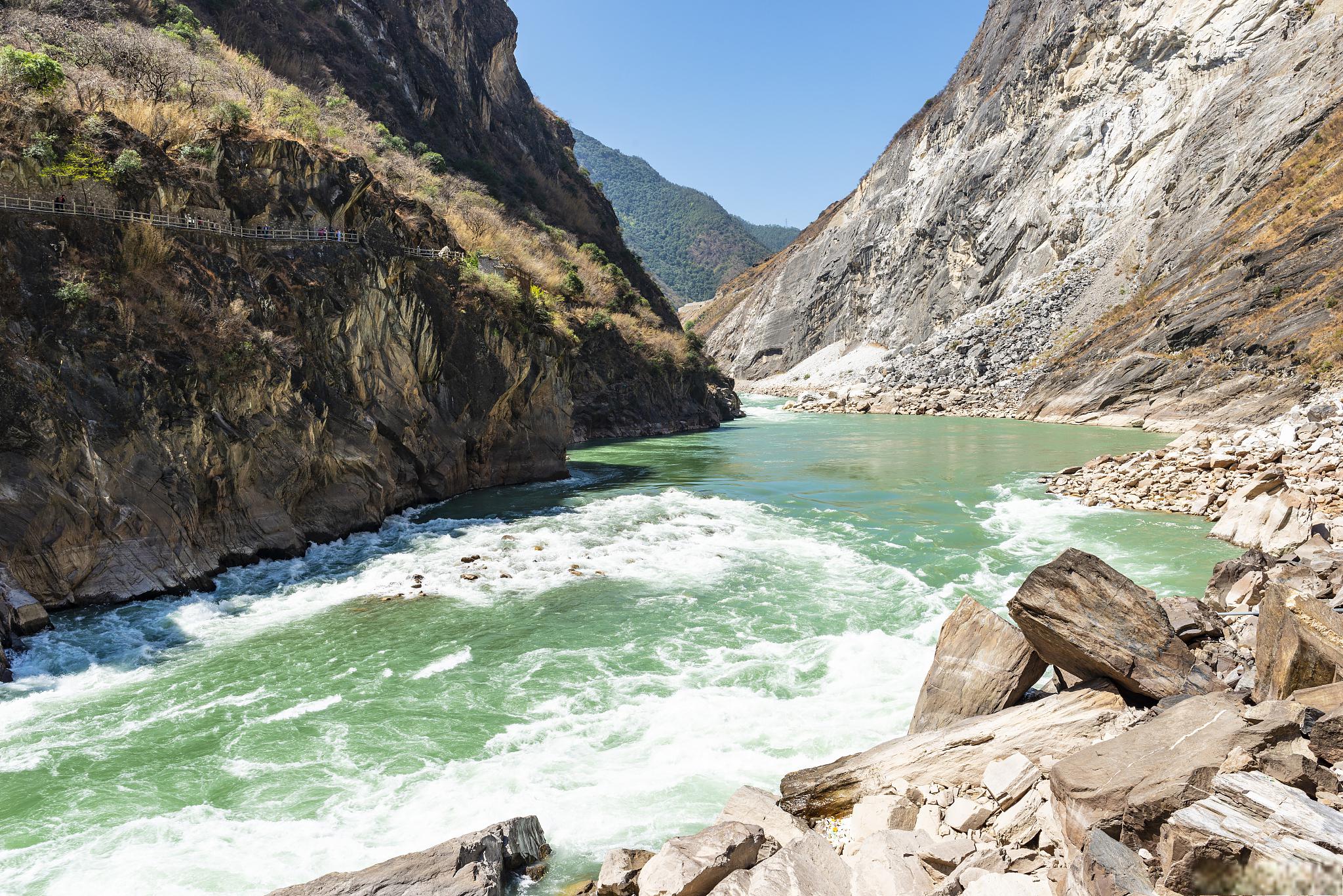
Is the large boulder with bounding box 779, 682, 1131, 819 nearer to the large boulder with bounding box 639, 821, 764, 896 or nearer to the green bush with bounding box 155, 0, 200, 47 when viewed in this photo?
the large boulder with bounding box 639, 821, 764, 896

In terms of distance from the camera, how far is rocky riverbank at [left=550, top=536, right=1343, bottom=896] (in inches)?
139

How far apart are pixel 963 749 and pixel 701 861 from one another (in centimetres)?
250

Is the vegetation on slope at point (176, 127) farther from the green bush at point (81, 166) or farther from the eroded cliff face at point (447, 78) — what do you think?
the eroded cliff face at point (447, 78)

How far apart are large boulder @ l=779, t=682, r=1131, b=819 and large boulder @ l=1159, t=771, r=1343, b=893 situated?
1.93m

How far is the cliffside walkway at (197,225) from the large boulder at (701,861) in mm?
15044

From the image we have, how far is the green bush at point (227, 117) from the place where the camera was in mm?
16406

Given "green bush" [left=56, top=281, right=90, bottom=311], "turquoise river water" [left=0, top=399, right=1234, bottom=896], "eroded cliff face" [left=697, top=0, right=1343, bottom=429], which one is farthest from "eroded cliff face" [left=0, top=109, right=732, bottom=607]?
"eroded cliff face" [left=697, top=0, right=1343, bottom=429]

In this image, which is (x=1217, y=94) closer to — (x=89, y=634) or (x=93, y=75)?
(x=93, y=75)

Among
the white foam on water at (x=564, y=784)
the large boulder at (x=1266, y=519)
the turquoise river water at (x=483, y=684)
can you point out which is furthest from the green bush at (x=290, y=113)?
the large boulder at (x=1266, y=519)

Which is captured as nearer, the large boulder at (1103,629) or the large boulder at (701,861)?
the large boulder at (701,861)

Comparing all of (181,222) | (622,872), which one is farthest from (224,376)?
(622,872)

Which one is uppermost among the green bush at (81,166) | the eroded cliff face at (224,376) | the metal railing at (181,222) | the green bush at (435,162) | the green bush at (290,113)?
the green bush at (435,162)

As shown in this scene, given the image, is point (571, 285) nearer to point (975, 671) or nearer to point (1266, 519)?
point (1266, 519)

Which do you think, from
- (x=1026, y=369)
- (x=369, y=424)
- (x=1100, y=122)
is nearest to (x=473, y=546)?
(x=369, y=424)
